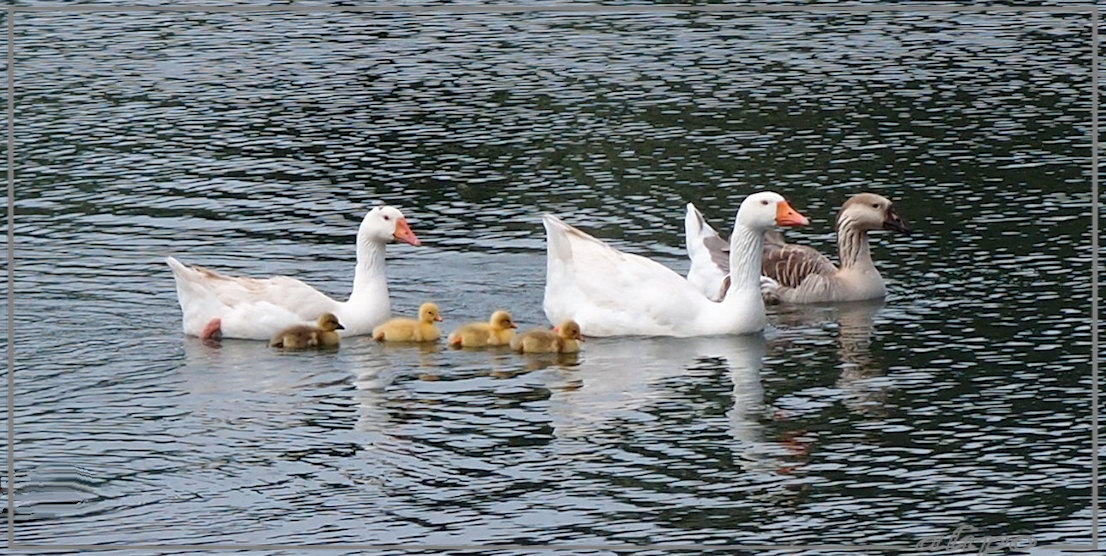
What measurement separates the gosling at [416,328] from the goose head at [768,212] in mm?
2672

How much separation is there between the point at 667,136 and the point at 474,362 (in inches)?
332

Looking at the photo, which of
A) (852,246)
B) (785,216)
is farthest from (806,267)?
(785,216)

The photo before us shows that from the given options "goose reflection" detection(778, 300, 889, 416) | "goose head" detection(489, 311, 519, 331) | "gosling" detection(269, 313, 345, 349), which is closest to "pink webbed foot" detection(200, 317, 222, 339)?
"gosling" detection(269, 313, 345, 349)

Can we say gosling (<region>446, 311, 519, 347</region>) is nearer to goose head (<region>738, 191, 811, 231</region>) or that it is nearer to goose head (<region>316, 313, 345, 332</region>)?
goose head (<region>316, 313, 345, 332</region>)

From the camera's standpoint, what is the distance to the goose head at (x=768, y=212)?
2016cm

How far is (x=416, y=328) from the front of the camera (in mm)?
19453

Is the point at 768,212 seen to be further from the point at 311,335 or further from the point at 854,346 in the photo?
the point at 311,335

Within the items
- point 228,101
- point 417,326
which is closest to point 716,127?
point 228,101

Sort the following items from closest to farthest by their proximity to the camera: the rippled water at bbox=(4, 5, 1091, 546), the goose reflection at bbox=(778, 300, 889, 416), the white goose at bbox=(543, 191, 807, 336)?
the rippled water at bbox=(4, 5, 1091, 546) < the goose reflection at bbox=(778, 300, 889, 416) < the white goose at bbox=(543, 191, 807, 336)

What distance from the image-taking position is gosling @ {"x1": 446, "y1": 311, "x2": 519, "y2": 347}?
760 inches

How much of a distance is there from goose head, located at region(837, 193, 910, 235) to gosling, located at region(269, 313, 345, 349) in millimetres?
4930

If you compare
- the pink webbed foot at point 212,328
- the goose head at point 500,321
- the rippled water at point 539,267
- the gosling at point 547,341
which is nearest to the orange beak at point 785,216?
the rippled water at point 539,267

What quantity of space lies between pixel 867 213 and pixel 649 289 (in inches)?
112

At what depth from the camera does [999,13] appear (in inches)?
1384
